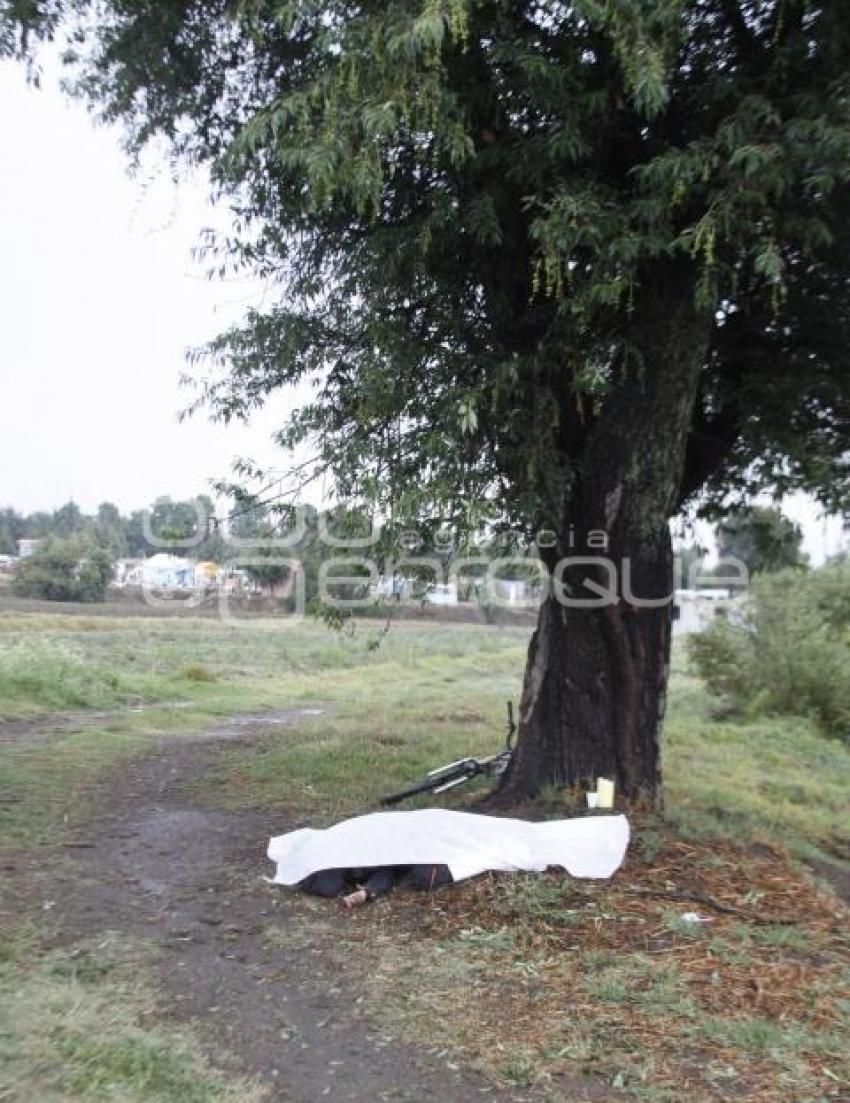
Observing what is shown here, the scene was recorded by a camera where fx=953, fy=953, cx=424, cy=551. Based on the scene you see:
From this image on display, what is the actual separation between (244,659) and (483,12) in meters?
23.1

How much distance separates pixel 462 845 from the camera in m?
5.59

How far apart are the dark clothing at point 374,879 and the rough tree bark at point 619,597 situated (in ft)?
5.81

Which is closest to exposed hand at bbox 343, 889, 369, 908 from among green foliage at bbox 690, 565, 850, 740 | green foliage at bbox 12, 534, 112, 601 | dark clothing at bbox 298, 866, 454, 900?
dark clothing at bbox 298, 866, 454, 900

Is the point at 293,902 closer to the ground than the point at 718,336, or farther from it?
closer to the ground

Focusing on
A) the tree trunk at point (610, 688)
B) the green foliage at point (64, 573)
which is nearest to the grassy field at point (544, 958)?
the tree trunk at point (610, 688)

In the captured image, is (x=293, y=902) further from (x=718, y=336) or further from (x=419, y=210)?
(x=718, y=336)

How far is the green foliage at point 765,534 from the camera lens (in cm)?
938

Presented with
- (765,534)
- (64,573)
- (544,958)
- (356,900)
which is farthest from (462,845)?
(64,573)

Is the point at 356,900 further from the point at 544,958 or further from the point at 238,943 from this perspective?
the point at 544,958

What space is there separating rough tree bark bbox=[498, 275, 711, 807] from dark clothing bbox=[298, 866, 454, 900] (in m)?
1.77

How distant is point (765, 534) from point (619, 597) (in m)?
3.25

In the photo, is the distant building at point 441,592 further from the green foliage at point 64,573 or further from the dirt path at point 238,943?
the green foliage at point 64,573

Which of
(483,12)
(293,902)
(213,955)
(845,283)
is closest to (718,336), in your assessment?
(845,283)

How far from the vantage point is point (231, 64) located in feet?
25.3
